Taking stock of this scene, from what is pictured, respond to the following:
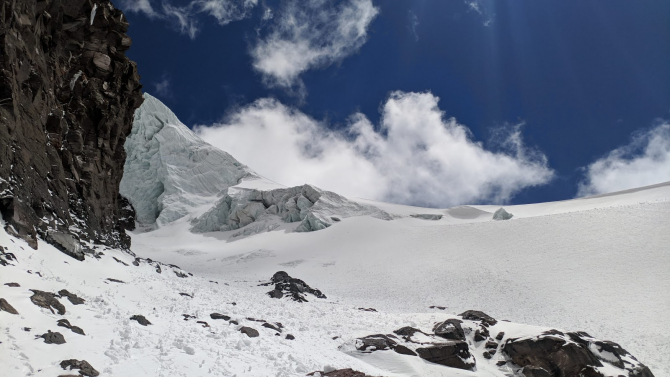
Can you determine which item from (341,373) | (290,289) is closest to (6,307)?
(341,373)

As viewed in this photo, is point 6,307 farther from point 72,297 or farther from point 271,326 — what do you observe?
point 271,326

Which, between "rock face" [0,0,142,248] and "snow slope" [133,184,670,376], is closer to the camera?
"rock face" [0,0,142,248]

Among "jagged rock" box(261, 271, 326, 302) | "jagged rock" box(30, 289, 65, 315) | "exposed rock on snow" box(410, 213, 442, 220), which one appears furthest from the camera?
"exposed rock on snow" box(410, 213, 442, 220)

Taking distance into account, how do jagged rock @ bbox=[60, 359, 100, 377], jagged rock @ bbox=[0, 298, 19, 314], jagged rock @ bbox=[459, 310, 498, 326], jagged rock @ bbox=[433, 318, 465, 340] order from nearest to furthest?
jagged rock @ bbox=[60, 359, 100, 377] < jagged rock @ bbox=[0, 298, 19, 314] < jagged rock @ bbox=[433, 318, 465, 340] < jagged rock @ bbox=[459, 310, 498, 326]

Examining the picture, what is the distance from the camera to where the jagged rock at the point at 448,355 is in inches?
568

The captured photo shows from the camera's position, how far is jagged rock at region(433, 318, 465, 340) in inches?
650

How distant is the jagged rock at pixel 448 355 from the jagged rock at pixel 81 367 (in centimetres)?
1099

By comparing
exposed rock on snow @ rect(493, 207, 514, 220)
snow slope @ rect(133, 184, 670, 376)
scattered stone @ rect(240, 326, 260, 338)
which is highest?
exposed rock on snow @ rect(493, 207, 514, 220)

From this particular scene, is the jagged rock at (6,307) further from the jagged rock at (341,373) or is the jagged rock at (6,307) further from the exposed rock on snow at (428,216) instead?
the exposed rock on snow at (428,216)

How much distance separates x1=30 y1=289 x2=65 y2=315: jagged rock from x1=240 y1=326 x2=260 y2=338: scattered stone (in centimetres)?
514

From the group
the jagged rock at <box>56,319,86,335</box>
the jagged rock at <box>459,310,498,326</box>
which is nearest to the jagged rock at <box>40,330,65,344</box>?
the jagged rock at <box>56,319,86,335</box>

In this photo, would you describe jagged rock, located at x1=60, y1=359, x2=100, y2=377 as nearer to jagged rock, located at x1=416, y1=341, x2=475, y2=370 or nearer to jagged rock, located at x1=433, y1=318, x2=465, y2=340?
jagged rock, located at x1=416, y1=341, x2=475, y2=370

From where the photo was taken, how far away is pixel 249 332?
1244 centimetres

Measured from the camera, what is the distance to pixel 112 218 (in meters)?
23.5
